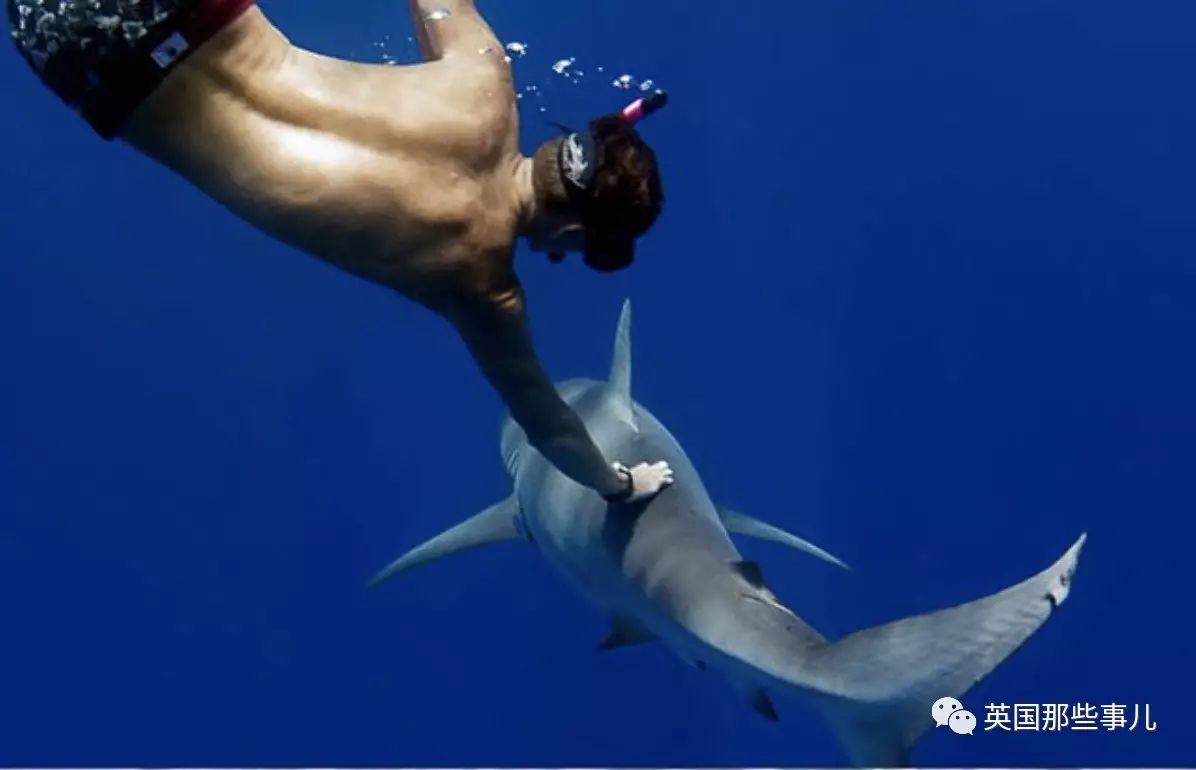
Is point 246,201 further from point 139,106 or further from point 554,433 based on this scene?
point 554,433

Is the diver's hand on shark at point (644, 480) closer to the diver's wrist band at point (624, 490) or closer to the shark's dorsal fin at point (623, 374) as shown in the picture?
the diver's wrist band at point (624, 490)

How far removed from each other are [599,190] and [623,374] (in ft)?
6.09

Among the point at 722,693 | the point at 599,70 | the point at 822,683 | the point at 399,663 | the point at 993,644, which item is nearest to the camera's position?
the point at 993,644

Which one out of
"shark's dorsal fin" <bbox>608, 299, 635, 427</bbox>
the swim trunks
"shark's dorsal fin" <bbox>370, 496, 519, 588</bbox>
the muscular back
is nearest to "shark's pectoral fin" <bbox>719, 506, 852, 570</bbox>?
"shark's dorsal fin" <bbox>608, 299, 635, 427</bbox>

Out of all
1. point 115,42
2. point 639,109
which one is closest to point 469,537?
point 639,109

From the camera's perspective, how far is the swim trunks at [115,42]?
7.01 feet

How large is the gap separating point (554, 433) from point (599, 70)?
8129 millimetres

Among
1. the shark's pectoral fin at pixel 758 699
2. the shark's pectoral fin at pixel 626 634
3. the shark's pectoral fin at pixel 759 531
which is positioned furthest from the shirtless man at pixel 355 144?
the shark's pectoral fin at pixel 759 531

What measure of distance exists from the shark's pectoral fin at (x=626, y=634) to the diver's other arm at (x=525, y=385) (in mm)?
605

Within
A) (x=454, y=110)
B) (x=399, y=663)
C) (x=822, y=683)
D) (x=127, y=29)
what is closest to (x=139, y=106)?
(x=127, y=29)

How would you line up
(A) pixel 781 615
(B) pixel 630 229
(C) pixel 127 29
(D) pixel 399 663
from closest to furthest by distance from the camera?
(C) pixel 127 29 → (B) pixel 630 229 → (A) pixel 781 615 → (D) pixel 399 663

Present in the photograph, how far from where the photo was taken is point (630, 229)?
96.7 inches

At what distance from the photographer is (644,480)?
3.65 metres

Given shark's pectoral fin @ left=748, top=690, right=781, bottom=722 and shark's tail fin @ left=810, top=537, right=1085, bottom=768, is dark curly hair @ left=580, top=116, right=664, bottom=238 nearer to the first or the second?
shark's tail fin @ left=810, top=537, right=1085, bottom=768
